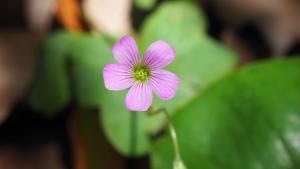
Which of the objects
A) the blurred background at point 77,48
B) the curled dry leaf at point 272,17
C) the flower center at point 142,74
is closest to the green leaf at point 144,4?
the blurred background at point 77,48

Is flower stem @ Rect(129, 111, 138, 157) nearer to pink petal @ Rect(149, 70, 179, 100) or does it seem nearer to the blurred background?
the blurred background

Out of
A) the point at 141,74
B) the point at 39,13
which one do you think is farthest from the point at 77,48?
the point at 141,74

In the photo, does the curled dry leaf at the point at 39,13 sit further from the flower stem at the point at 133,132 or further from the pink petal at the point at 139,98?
the pink petal at the point at 139,98

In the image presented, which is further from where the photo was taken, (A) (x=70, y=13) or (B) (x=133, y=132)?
(A) (x=70, y=13)

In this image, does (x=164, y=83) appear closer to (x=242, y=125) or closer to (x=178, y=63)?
(x=242, y=125)

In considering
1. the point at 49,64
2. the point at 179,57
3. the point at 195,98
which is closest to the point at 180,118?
the point at 195,98

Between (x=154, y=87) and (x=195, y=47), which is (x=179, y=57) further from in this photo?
(x=154, y=87)
